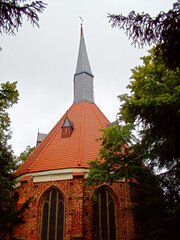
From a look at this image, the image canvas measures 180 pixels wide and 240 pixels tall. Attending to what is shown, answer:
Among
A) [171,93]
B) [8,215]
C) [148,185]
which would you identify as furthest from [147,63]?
[8,215]

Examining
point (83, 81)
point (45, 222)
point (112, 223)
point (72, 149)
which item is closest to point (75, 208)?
point (45, 222)

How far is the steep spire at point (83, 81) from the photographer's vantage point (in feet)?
65.0

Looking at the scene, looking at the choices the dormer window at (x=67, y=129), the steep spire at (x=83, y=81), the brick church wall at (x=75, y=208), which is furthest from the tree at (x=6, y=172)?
the steep spire at (x=83, y=81)

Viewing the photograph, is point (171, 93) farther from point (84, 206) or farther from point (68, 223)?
point (68, 223)

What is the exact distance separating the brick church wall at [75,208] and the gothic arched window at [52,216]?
25 cm

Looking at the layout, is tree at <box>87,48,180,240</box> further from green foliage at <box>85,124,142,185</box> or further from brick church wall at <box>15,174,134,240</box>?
brick church wall at <box>15,174,134,240</box>

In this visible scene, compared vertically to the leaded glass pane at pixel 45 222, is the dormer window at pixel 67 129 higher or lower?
higher

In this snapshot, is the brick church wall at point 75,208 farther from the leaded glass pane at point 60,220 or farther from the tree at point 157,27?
the tree at point 157,27

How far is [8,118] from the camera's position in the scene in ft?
36.9

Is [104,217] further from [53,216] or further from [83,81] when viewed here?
[83,81]

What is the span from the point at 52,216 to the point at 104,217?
8.54 ft

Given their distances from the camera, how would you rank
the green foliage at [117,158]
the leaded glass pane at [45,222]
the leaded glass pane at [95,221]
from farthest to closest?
1. the leaded glass pane at [45,222]
2. the leaded glass pane at [95,221]
3. the green foliage at [117,158]

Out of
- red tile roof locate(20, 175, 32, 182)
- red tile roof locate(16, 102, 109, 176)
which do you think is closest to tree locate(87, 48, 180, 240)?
red tile roof locate(16, 102, 109, 176)

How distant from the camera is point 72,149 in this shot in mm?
13750
